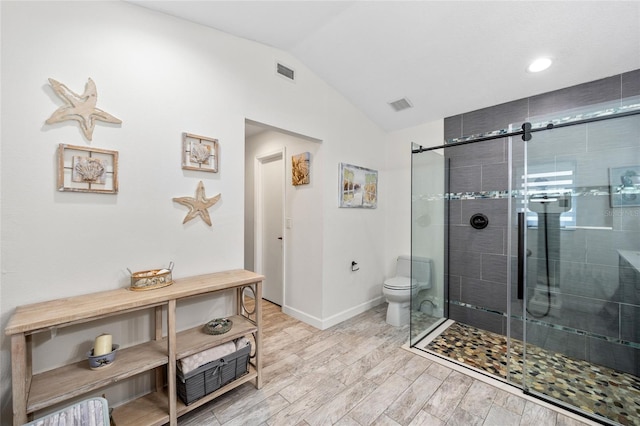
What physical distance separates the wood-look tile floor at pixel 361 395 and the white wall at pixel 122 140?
2.21ft

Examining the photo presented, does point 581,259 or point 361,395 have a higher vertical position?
point 581,259

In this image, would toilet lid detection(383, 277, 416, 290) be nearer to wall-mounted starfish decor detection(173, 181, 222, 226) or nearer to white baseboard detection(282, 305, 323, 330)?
white baseboard detection(282, 305, 323, 330)

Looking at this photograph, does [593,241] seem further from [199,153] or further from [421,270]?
[199,153]

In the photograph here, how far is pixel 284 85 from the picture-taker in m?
2.41

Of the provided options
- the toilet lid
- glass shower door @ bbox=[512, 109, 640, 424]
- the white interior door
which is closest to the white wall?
the white interior door

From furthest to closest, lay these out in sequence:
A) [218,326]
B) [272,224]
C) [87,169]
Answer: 1. [272,224]
2. [218,326]
3. [87,169]

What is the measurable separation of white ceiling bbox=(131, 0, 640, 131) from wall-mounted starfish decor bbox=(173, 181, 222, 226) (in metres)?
1.25

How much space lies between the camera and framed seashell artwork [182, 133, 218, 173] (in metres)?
1.81

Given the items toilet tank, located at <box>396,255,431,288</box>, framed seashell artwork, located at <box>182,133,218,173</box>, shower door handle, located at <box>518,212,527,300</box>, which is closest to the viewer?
framed seashell artwork, located at <box>182,133,218,173</box>

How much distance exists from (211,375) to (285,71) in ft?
8.34

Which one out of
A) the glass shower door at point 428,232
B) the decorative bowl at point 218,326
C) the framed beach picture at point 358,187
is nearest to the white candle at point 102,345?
the decorative bowl at point 218,326

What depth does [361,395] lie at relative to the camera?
1.81m

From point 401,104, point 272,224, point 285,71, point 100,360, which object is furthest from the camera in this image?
point 272,224

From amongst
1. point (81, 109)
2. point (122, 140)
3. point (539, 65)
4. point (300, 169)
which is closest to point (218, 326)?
point (122, 140)
